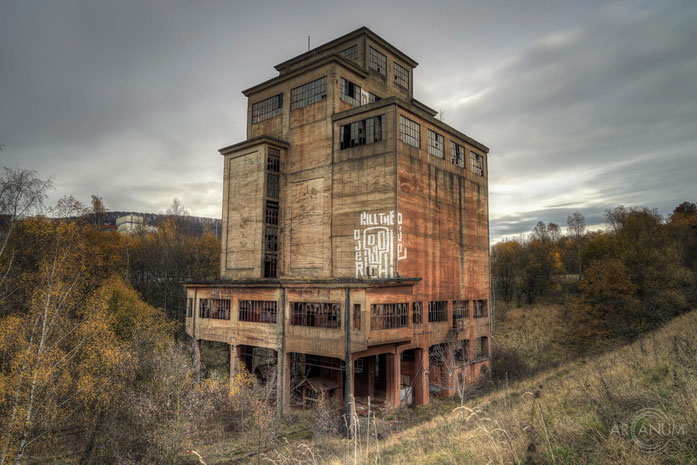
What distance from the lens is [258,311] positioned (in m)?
29.7

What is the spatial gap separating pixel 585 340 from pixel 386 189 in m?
31.8

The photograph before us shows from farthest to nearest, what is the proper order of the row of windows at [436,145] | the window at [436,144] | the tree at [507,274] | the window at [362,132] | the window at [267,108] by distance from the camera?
1. the tree at [507,274]
2. the window at [267,108]
3. the window at [436,144]
4. the row of windows at [436,145]
5. the window at [362,132]

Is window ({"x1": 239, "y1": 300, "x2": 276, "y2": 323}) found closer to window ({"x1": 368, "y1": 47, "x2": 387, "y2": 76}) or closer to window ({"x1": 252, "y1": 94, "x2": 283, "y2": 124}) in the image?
window ({"x1": 252, "y1": 94, "x2": 283, "y2": 124})

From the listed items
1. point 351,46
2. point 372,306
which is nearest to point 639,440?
point 372,306

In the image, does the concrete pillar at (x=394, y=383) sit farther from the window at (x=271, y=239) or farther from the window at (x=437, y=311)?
the window at (x=271, y=239)

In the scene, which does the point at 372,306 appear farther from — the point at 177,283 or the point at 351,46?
the point at 177,283

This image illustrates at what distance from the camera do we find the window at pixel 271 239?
3525 cm

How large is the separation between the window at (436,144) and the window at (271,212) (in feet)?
46.8

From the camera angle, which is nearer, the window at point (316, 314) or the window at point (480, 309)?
the window at point (316, 314)

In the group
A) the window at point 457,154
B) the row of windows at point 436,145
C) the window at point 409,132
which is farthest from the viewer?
the window at point 457,154

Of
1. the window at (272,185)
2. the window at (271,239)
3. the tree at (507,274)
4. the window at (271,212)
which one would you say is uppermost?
the window at (272,185)

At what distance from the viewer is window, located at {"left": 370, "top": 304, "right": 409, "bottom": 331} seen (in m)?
24.8

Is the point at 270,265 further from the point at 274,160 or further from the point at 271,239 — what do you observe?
the point at 274,160

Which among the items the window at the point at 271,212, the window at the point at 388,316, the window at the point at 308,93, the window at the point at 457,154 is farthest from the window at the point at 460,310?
the window at the point at 308,93
